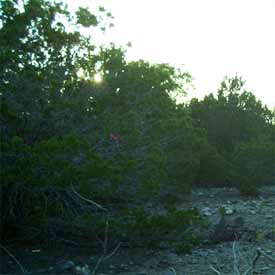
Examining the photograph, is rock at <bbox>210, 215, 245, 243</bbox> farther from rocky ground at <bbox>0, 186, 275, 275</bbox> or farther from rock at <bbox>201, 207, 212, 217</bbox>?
rock at <bbox>201, 207, 212, 217</bbox>

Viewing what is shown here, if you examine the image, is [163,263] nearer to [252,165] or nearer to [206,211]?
[206,211]

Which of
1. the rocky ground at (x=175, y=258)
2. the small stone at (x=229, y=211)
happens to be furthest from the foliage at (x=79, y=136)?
the small stone at (x=229, y=211)

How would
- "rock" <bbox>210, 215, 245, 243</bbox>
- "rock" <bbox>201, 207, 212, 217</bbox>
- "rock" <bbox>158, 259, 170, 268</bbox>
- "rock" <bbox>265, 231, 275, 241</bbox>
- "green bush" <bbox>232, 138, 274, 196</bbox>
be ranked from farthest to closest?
"green bush" <bbox>232, 138, 274, 196</bbox> < "rock" <bbox>201, 207, 212, 217</bbox> < "rock" <bbox>265, 231, 275, 241</bbox> < "rock" <bbox>210, 215, 245, 243</bbox> < "rock" <bbox>158, 259, 170, 268</bbox>

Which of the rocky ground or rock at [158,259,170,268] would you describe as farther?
rock at [158,259,170,268]

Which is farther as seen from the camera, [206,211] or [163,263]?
[206,211]

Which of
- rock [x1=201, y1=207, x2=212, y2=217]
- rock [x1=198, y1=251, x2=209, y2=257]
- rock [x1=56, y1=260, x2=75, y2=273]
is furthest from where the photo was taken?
rock [x1=201, y1=207, x2=212, y2=217]

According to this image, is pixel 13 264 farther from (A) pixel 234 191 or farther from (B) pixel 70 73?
(A) pixel 234 191

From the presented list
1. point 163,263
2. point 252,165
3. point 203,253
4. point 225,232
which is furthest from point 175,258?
point 252,165

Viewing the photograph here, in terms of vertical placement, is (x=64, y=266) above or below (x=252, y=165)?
below

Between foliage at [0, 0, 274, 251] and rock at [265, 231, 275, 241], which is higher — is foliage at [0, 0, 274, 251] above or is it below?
above

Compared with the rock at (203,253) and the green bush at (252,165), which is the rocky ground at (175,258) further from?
the green bush at (252,165)

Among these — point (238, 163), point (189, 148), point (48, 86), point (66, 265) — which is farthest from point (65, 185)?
point (238, 163)

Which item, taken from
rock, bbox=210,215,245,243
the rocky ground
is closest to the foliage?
the rocky ground

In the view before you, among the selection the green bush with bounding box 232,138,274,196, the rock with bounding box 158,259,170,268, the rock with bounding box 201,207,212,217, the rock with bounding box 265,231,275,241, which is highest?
the green bush with bounding box 232,138,274,196
